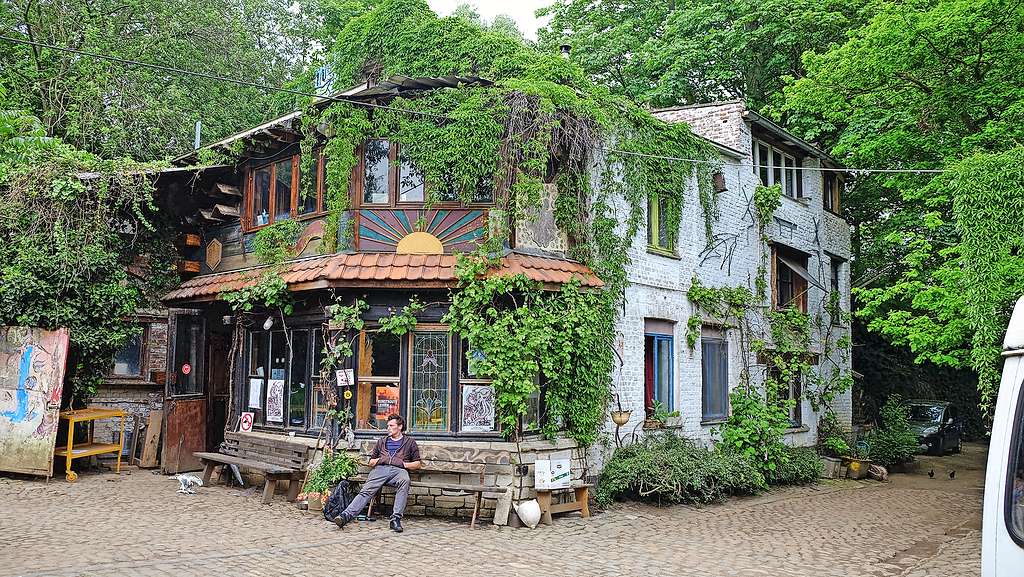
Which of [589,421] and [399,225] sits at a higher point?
[399,225]

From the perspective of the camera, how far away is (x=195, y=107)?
866 inches

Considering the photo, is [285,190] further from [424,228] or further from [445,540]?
[445,540]

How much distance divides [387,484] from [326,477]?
1.32m

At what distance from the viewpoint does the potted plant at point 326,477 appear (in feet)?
37.7

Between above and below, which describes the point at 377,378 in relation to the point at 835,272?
below

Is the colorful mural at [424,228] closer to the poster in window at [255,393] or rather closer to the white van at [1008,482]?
the poster in window at [255,393]

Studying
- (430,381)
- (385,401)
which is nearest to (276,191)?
(385,401)

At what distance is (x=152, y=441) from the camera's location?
1531cm

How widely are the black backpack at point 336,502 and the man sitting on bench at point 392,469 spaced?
283mm

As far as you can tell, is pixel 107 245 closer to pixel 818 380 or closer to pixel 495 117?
pixel 495 117

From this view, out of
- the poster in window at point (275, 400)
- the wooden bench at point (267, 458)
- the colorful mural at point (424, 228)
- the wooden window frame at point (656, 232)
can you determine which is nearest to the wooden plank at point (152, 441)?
the wooden bench at point (267, 458)

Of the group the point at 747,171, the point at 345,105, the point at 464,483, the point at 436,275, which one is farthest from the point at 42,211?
the point at 747,171

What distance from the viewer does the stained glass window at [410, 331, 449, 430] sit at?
39.8 ft

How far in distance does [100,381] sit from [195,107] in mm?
9848
